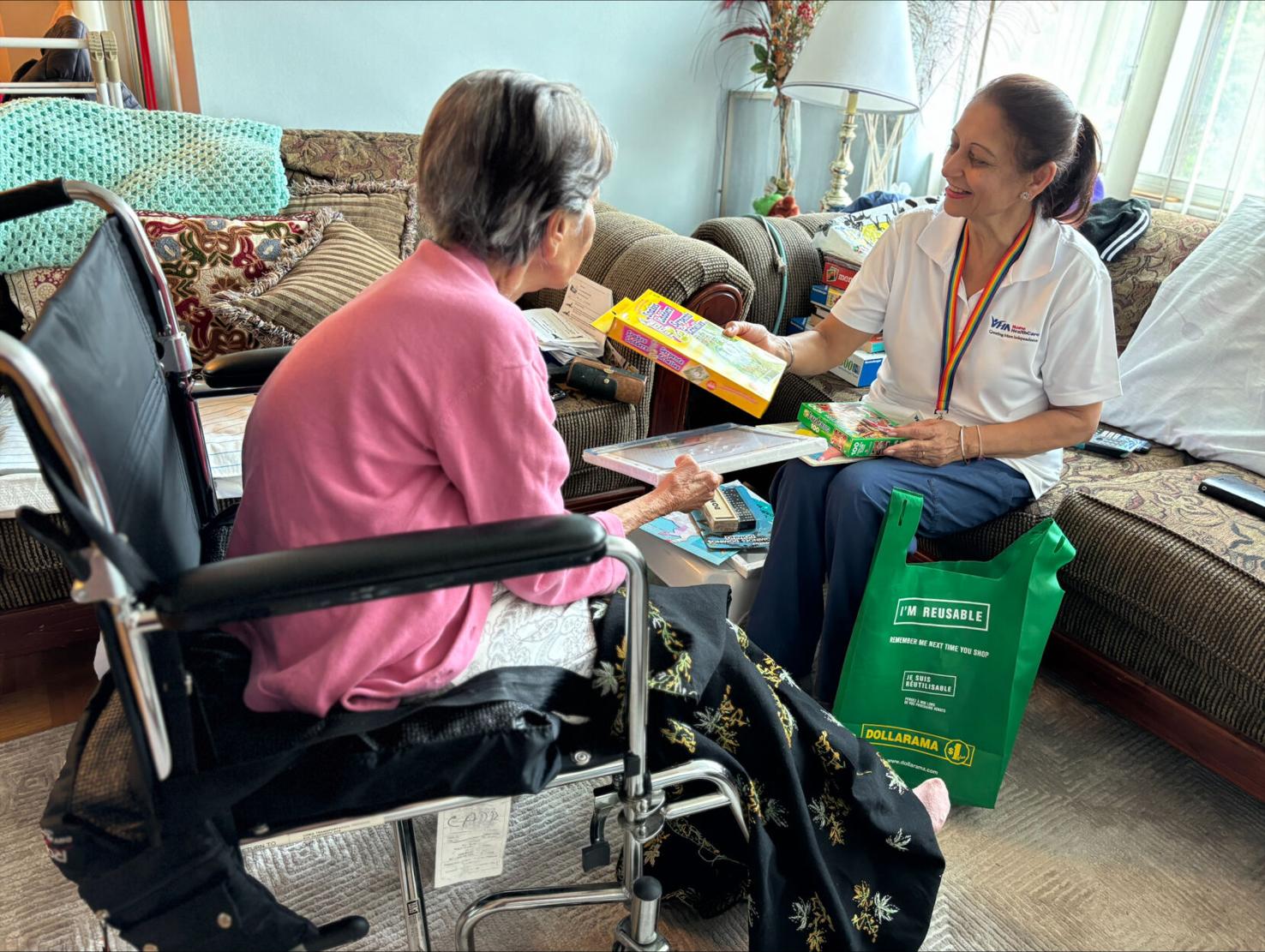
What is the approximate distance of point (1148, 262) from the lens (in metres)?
2.27

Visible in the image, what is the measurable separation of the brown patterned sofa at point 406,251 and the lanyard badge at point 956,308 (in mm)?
544

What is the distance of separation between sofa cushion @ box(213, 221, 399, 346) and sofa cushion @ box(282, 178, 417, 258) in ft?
0.42

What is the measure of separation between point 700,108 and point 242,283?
5.93 feet

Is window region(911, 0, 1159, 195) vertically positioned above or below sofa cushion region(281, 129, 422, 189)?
above

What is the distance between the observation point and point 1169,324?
2.13 meters

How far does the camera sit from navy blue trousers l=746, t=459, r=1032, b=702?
5.24 feet

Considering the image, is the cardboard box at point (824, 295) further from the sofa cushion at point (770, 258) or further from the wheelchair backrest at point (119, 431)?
the wheelchair backrest at point (119, 431)

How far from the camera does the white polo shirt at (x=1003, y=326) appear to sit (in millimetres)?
1649

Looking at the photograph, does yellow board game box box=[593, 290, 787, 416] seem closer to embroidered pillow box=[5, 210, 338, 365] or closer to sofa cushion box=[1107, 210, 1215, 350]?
embroidered pillow box=[5, 210, 338, 365]

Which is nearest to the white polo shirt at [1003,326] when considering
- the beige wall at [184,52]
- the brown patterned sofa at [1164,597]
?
the brown patterned sofa at [1164,597]

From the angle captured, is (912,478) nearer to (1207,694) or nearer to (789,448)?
(789,448)

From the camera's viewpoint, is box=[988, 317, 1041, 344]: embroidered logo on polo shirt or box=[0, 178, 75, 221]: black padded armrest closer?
box=[0, 178, 75, 221]: black padded armrest

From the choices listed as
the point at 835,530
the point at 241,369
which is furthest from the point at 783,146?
the point at 241,369

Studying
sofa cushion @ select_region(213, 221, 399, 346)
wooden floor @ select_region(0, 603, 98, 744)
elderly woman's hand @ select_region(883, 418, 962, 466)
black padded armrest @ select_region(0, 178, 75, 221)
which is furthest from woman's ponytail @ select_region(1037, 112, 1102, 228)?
wooden floor @ select_region(0, 603, 98, 744)
